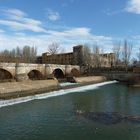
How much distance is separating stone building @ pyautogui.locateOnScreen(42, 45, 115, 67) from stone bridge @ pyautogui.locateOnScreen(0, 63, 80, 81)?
25.2 m

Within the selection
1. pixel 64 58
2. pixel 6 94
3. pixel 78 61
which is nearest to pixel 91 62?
pixel 78 61

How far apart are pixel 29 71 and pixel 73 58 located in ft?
180

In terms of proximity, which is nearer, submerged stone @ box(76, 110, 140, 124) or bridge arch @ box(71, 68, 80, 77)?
submerged stone @ box(76, 110, 140, 124)

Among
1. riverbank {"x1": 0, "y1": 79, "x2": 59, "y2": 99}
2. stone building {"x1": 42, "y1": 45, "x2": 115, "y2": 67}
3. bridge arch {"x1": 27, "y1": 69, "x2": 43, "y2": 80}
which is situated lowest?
riverbank {"x1": 0, "y1": 79, "x2": 59, "y2": 99}

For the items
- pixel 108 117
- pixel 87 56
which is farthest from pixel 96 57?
pixel 108 117

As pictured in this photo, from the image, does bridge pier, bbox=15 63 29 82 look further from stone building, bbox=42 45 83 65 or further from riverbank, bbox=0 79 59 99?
stone building, bbox=42 45 83 65

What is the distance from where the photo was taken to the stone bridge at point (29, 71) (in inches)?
2036

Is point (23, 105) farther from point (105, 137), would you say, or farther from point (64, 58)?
point (64, 58)

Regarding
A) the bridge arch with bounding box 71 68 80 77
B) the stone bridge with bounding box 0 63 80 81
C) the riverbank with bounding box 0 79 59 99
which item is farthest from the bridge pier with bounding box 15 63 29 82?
the bridge arch with bounding box 71 68 80 77

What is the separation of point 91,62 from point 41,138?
86.0 m

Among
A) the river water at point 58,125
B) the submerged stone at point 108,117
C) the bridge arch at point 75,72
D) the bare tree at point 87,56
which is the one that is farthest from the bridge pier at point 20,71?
the bare tree at point 87,56

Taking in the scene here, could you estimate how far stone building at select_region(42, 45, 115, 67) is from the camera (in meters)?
107

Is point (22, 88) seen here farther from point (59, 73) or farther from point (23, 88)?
point (59, 73)

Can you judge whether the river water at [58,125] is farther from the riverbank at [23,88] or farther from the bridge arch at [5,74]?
the bridge arch at [5,74]
